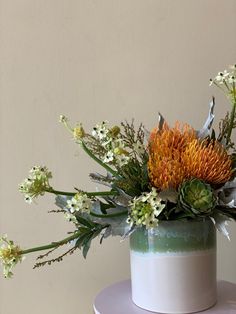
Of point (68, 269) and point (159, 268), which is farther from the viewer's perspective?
point (68, 269)

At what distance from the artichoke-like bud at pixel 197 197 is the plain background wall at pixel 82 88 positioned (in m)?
0.34

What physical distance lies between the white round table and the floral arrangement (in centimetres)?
10

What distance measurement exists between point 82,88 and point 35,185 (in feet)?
1.15

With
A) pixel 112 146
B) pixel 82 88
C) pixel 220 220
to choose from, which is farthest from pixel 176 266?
pixel 82 88

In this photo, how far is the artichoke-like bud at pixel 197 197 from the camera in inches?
28.5

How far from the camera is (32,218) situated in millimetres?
1054

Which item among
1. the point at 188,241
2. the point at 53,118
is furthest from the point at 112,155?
the point at 53,118

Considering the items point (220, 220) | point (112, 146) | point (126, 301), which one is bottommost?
point (126, 301)

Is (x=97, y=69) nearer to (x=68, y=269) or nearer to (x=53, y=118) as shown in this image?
(x=53, y=118)

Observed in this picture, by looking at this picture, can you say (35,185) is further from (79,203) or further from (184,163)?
(184,163)

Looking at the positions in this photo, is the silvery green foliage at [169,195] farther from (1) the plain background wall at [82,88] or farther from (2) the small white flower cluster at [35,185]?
(1) the plain background wall at [82,88]

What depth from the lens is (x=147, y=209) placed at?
705 millimetres

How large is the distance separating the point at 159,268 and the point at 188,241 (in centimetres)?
6

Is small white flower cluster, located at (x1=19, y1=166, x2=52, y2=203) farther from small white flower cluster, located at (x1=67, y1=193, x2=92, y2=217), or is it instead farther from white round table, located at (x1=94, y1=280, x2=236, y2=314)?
white round table, located at (x1=94, y1=280, x2=236, y2=314)
